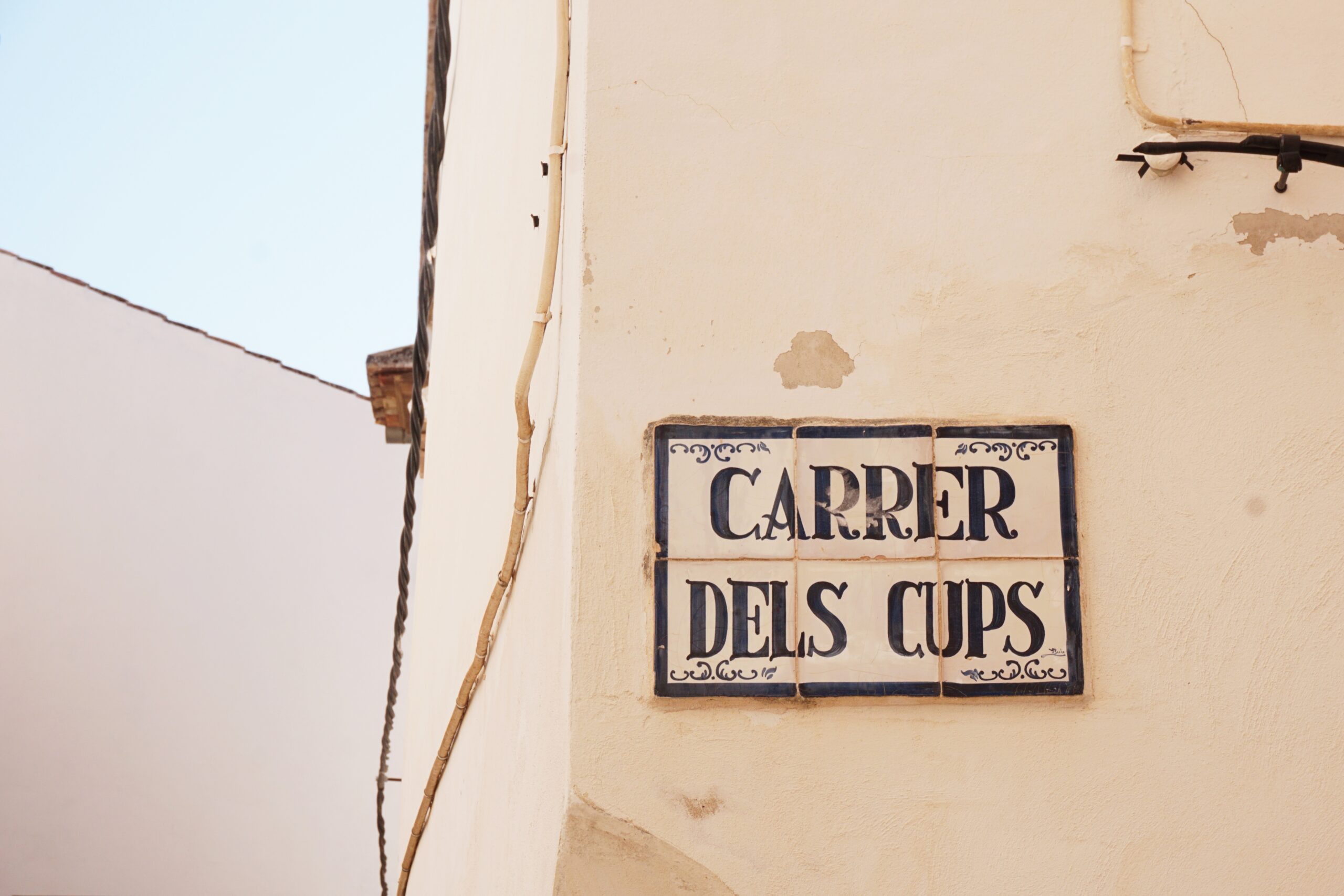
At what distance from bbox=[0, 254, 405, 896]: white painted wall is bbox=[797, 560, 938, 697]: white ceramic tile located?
24.0 ft

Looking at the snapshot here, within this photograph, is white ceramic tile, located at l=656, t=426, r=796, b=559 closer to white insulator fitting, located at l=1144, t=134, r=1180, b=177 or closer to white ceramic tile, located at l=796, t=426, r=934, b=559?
white ceramic tile, located at l=796, t=426, r=934, b=559

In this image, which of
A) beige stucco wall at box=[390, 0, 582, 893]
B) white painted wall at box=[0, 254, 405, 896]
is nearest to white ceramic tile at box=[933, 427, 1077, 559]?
beige stucco wall at box=[390, 0, 582, 893]

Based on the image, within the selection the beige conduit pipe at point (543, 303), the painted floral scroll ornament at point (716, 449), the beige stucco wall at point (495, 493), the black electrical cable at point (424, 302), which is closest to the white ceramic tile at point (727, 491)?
the painted floral scroll ornament at point (716, 449)

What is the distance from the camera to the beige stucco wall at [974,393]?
1814 mm

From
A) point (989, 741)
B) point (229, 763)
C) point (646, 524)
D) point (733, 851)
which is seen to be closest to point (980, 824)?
point (989, 741)

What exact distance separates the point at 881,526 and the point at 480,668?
1077 mm

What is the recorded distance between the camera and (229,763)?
824 cm

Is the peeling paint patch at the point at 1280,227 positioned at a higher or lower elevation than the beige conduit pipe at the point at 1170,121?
lower

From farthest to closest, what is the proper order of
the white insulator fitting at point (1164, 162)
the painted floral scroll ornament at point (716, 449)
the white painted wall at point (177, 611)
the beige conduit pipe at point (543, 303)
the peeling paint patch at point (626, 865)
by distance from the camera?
the white painted wall at point (177, 611)
the beige conduit pipe at point (543, 303)
the white insulator fitting at point (1164, 162)
the painted floral scroll ornament at point (716, 449)
the peeling paint patch at point (626, 865)

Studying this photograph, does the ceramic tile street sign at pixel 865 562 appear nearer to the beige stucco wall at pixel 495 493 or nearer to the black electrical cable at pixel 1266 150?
the beige stucco wall at pixel 495 493

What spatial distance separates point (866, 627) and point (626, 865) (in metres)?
0.50

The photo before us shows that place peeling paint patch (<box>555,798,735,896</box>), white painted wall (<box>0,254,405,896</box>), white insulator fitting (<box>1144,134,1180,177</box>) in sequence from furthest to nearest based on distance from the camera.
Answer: white painted wall (<box>0,254,405,896</box>)
white insulator fitting (<box>1144,134,1180,177</box>)
peeling paint patch (<box>555,798,735,896</box>)

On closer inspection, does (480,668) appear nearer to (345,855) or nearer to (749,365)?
(749,365)

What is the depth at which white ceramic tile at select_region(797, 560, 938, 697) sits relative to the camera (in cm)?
185
